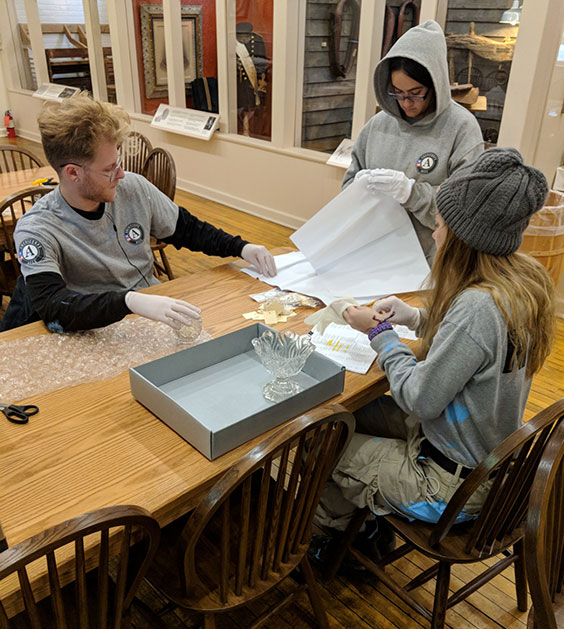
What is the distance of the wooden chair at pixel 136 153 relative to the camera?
3699 mm

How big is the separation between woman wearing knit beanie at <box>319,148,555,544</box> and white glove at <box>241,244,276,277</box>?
1.96 feet

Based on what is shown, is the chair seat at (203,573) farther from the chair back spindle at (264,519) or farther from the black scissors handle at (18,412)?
the black scissors handle at (18,412)

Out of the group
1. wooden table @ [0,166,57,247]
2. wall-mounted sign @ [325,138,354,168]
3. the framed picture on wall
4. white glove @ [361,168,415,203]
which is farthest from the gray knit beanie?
the framed picture on wall

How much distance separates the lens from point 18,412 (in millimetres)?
1240

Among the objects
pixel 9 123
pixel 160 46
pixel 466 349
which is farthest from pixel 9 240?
pixel 9 123

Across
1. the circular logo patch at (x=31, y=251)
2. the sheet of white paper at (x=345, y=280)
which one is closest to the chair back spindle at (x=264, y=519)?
the sheet of white paper at (x=345, y=280)

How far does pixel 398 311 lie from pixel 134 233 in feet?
3.08

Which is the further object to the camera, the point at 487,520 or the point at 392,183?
the point at 392,183

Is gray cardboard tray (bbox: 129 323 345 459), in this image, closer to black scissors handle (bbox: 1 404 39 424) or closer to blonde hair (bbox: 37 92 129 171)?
black scissors handle (bbox: 1 404 39 424)

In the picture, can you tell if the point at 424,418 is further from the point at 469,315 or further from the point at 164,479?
the point at 164,479

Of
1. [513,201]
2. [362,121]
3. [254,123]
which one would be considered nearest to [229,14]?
[254,123]

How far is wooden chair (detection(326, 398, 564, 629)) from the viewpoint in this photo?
112 cm

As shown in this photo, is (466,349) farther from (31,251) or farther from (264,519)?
(31,251)

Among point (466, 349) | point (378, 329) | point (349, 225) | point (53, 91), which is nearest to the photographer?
point (466, 349)
